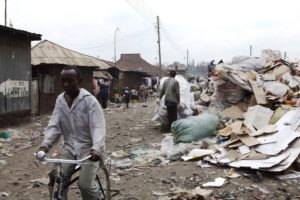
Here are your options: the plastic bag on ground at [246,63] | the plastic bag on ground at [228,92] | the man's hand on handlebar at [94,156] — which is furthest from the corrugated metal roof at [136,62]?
the man's hand on handlebar at [94,156]

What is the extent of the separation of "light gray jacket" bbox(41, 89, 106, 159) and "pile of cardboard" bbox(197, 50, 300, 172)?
3.61 m

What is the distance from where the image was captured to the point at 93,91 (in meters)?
22.1

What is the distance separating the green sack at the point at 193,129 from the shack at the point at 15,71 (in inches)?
261

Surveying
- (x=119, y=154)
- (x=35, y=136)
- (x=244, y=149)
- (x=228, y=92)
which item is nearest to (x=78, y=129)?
(x=244, y=149)

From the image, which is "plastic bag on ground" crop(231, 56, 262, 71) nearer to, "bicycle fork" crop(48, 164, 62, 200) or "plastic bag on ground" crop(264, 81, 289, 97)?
"plastic bag on ground" crop(264, 81, 289, 97)

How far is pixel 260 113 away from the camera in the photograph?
9055mm

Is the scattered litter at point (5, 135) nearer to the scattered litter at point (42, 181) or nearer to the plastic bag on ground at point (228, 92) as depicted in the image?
the scattered litter at point (42, 181)

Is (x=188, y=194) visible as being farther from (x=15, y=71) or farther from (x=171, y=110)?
(x=15, y=71)

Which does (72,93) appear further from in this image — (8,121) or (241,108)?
(8,121)

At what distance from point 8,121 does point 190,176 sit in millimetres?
8641

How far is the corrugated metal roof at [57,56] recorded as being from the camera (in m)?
18.0

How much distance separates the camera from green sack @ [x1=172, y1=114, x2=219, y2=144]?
340 inches

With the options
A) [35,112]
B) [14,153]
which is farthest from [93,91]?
[14,153]

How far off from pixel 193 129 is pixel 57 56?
1169 centimetres
